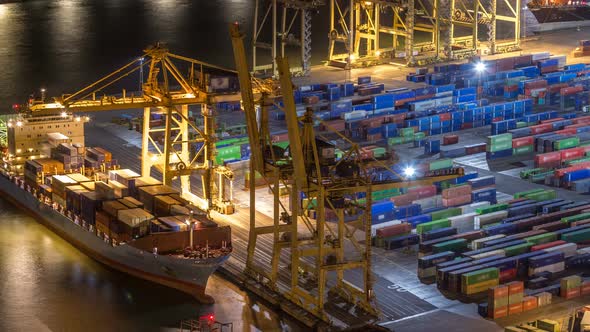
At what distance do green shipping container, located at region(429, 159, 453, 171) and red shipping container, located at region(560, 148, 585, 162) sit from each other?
753 cm

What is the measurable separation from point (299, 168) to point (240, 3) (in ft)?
426

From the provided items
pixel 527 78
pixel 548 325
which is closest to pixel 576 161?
pixel 527 78

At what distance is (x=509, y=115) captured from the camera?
102375 millimetres

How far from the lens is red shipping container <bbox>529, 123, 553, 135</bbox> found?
94625 mm

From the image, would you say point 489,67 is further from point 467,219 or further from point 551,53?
point 467,219

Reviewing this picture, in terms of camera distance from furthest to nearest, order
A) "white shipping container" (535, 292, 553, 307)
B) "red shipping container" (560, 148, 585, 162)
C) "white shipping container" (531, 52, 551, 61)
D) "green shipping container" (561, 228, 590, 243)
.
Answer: "white shipping container" (531, 52, 551, 61) → "red shipping container" (560, 148, 585, 162) → "green shipping container" (561, 228, 590, 243) → "white shipping container" (535, 292, 553, 307)

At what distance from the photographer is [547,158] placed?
8725cm

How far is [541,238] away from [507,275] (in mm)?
4796

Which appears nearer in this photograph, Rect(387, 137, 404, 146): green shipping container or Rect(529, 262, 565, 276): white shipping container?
Rect(529, 262, 565, 276): white shipping container

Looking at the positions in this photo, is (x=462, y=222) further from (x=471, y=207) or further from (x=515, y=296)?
(x=515, y=296)

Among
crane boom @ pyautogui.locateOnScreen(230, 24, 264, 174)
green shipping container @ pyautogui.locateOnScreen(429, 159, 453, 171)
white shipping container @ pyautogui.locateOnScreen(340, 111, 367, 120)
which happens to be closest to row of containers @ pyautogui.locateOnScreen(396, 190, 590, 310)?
green shipping container @ pyautogui.locateOnScreen(429, 159, 453, 171)

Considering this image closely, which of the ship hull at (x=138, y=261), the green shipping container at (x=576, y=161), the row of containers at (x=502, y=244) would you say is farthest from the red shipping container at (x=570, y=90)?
the ship hull at (x=138, y=261)

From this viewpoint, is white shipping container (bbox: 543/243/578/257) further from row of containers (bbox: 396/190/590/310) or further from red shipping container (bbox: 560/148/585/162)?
red shipping container (bbox: 560/148/585/162)

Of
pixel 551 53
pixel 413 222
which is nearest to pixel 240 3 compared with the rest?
pixel 551 53
